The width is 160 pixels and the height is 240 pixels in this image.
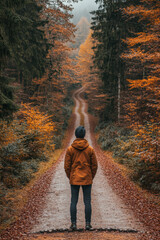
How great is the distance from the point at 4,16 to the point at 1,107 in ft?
9.87

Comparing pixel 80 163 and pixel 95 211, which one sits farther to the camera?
pixel 95 211

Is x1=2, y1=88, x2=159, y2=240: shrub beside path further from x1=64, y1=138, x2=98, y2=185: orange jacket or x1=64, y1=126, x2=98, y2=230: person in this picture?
x1=64, y1=138, x2=98, y2=185: orange jacket

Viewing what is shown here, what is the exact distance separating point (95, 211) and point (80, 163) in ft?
7.04

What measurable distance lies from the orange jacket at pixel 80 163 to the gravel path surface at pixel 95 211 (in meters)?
1.27

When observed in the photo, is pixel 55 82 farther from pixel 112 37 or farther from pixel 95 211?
pixel 95 211

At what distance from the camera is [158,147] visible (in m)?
6.68

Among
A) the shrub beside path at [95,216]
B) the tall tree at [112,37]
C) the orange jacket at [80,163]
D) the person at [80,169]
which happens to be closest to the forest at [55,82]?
the tall tree at [112,37]

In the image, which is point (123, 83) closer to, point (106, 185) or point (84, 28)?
point (106, 185)

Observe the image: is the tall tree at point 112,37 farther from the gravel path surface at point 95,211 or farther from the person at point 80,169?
the person at point 80,169

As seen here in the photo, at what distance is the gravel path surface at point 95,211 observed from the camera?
4648mm

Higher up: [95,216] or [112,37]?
[112,37]

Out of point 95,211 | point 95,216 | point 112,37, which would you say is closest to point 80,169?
point 95,216

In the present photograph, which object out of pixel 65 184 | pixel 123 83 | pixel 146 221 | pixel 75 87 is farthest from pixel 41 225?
pixel 75 87

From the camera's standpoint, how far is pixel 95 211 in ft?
18.2
